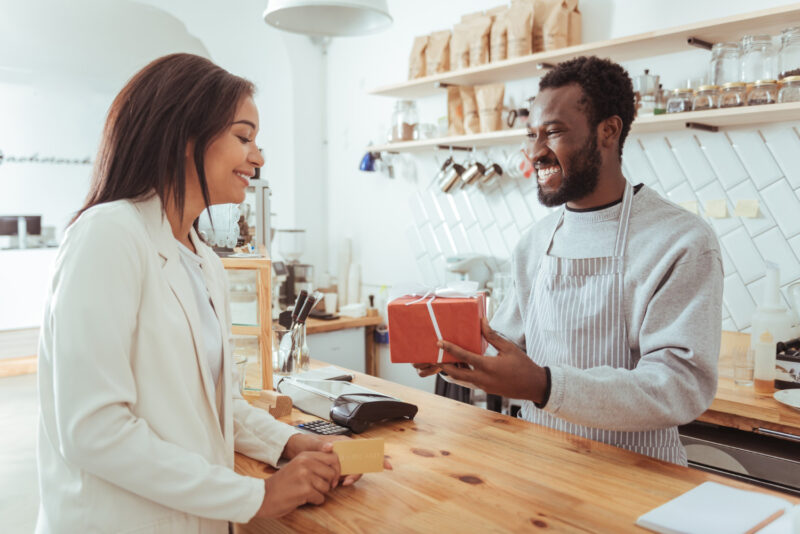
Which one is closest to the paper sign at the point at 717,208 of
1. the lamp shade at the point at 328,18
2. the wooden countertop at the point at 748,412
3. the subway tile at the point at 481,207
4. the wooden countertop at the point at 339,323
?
the wooden countertop at the point at 748,412

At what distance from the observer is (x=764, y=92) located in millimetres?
2408

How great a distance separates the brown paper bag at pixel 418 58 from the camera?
371cm

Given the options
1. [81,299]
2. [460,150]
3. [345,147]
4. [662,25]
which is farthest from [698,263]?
[345,147]

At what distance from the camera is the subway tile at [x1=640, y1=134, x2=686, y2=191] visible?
294 cm

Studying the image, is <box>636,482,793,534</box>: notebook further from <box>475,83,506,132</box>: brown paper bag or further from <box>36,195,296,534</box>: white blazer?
<box>475,83,506,132</box>: brown paper bag

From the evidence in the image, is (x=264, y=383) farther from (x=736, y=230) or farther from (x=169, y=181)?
(x=736, y=230)

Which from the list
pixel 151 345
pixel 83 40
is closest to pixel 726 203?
pixel 151 345

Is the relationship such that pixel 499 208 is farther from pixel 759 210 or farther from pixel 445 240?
pixel 759 210

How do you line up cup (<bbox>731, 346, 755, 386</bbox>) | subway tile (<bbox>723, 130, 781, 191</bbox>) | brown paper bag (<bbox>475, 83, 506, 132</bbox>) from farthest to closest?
brown paper bag (<bbox>475, 83, 506, 132</bbox>), subway tile (<bbox>723, 130, 781, 191</bbox>), cup (<bbox>731, 346, 755, 386</bbox>)

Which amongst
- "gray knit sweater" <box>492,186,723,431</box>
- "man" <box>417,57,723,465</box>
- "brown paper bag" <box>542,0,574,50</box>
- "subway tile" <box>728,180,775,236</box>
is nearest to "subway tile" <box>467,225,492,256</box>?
"brown paper bag" <box>542,0,574,50</box>

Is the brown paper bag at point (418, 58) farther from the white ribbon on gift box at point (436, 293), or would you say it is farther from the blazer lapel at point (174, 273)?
the blazer lapel at point (174, 273)

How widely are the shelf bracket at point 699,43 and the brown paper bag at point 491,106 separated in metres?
Result: 0.96

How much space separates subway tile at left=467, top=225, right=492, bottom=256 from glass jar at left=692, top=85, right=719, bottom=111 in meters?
1.45

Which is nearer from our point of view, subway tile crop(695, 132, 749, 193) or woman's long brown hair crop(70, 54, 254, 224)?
woman's long brown hair crop(70, 54, 254, 224)
